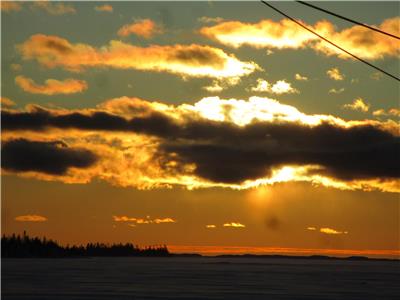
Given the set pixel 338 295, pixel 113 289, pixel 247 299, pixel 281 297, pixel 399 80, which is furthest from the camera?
pixel 113 289

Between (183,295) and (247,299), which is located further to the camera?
(183,295)

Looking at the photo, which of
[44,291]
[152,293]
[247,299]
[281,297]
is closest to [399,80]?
[247,299]

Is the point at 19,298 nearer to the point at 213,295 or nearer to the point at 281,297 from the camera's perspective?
the point at 213,295

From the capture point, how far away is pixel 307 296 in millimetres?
77375

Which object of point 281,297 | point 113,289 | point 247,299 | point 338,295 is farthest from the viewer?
point 113,289

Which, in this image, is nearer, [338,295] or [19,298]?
[19,298]

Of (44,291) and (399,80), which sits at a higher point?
(399,80)

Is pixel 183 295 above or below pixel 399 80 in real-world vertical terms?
below

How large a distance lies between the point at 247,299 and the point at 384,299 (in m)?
14.9

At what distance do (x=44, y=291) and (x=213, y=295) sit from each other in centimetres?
1947

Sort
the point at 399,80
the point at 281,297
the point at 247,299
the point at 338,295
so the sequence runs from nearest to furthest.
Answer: the point at 399,80 → the point at 247,299 → the point at 281,297 → the point at 338,295

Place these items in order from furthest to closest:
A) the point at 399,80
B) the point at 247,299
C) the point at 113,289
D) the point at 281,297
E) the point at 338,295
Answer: the point at 113,289 < the point at 338,295 < the point at 281,297 < the point at 247,299 < the point at 399,80

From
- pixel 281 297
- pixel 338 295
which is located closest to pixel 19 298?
pixel 281 297

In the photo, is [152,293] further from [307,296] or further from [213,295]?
[307,296]
